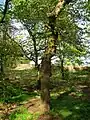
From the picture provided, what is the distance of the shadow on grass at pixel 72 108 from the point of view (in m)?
16.1

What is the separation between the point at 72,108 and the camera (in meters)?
17.1

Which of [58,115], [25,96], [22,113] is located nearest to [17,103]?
[25,96]

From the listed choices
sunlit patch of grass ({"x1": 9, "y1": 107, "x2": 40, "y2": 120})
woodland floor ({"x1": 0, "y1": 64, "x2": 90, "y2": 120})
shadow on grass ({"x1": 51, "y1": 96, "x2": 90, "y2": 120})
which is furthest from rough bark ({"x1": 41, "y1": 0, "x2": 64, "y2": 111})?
sunlit patch of grass ({"x1": 9, "y1": 107, "x2": 40, "y2": 120})

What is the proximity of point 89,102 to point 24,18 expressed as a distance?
1264cm

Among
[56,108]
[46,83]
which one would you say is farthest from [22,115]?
[46,83]

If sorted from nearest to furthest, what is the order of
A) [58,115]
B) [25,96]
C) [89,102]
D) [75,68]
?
1. [58,115]
2. [89,102]
3. [25,96]
4. [75,68]

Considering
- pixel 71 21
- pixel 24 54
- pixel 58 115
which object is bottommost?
pixel 58 115

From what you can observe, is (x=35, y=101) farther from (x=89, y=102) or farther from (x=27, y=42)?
(x=27, y=42)

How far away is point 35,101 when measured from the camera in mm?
18812

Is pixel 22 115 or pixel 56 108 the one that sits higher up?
pixel 56 108

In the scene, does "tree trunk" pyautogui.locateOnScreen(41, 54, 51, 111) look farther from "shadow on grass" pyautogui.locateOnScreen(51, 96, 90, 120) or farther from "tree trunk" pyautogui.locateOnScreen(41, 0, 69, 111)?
"shadow on grass" pyautogui.locateOnScreen(51, 96, 90, 120)

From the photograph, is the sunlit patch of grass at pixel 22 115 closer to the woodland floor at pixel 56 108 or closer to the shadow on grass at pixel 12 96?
the woodland floor at pixel 56 108

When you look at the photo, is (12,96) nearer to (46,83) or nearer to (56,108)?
(56,108)

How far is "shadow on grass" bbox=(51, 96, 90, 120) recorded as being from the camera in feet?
52.7
